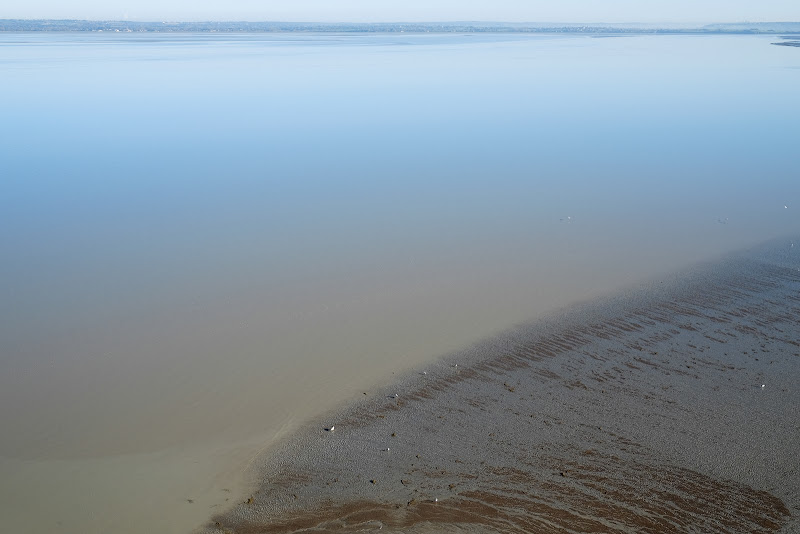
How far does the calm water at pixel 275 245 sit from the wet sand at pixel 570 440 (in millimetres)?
614

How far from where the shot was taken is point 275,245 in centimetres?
1226

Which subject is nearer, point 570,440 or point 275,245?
point 570,440

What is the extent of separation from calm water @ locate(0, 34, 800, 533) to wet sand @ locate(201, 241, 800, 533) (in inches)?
24.2

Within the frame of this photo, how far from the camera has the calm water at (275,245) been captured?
716cm

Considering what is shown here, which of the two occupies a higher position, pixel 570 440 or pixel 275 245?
pixel 275 245

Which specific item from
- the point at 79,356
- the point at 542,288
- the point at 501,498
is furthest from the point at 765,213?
the point at 79,356

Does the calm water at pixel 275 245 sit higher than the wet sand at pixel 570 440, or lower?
higher

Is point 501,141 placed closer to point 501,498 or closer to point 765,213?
point 765,213

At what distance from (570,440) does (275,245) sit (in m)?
6.97

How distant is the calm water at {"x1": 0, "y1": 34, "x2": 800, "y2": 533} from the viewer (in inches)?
282

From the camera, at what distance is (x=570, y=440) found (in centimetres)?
A: 684

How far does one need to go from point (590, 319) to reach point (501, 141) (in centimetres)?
1224

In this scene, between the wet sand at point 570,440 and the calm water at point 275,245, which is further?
the calm water at point 275,245

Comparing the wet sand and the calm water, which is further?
the calm water
